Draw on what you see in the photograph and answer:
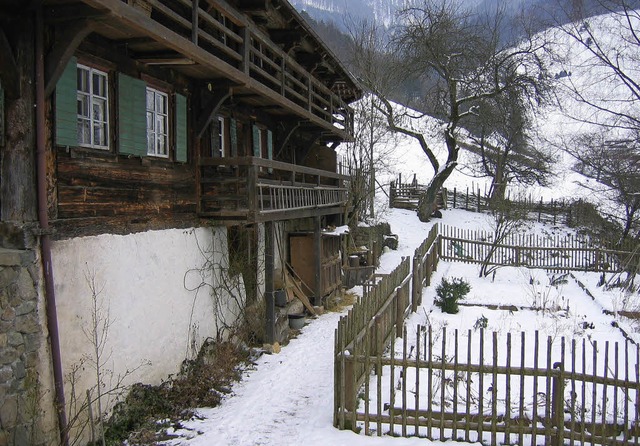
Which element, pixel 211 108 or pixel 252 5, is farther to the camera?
pixel 252 5

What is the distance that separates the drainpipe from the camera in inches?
228

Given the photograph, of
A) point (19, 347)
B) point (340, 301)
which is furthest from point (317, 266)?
point (19, 347)

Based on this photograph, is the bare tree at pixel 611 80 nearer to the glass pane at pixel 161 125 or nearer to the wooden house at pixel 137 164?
the wooden house at pixel 137 164

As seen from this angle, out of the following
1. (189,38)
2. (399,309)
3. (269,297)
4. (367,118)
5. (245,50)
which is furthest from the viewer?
(367,118)

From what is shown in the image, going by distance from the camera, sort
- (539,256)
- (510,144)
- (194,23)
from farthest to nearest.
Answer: (510,144) → (539,256) → (194,23)

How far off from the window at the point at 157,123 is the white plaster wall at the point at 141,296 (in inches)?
54.5

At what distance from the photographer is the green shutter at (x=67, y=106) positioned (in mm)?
6223

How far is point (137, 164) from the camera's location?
26.4ft

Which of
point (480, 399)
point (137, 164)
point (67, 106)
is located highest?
point (67, 106)

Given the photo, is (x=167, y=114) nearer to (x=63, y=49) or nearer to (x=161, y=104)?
(x=161, y=104)

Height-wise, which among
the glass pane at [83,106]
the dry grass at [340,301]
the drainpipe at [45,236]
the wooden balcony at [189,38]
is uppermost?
the wooden balcony at [189,38]

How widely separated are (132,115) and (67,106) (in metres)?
1.36

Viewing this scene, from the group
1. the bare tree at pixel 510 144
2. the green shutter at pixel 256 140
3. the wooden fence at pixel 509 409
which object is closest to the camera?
the wooden fence at pixel 509 409

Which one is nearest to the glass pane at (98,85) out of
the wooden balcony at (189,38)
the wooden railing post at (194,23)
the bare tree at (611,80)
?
the wooden balcony at (189,38)
